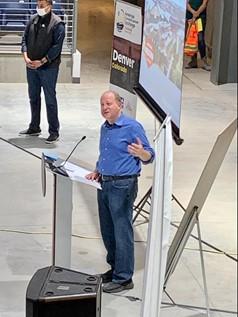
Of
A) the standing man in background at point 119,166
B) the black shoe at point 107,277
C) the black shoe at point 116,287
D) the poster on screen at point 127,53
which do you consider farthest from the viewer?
the poster on screen at point 127,53

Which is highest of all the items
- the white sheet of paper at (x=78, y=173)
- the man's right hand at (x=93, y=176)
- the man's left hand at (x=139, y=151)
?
the man's left hand at (x=139, y=151)

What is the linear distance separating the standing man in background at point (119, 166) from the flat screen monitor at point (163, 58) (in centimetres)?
25

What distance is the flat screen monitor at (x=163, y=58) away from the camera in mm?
5387

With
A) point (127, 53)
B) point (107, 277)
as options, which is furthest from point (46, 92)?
point (107, 277)

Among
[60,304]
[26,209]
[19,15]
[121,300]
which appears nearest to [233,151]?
[60,304]

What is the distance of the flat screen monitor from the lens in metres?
5.39

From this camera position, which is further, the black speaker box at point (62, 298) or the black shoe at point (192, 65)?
the black shoe at point (192, 65)

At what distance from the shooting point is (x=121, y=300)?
5.98 m

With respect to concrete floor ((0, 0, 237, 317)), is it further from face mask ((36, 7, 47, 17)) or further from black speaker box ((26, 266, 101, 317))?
face mask ((36, 7, 47, 17))

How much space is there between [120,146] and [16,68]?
8.03 metres

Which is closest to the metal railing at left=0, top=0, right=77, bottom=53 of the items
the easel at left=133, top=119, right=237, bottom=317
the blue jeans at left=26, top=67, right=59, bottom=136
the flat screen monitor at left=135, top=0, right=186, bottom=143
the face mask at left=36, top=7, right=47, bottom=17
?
the blue jeans at left=26, top=67, right=59, bottom=136

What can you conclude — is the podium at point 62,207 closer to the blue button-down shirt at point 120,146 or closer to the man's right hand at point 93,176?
the man's right hand at point 93,176

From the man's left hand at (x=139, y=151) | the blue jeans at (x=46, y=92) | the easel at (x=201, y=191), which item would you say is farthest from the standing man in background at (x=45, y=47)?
the easel at (x=201, y=191)

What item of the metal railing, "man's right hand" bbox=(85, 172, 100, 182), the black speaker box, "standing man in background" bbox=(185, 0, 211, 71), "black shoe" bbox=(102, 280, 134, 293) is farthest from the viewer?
"standing man in background" bbox=(185, 0, 211, 71)
